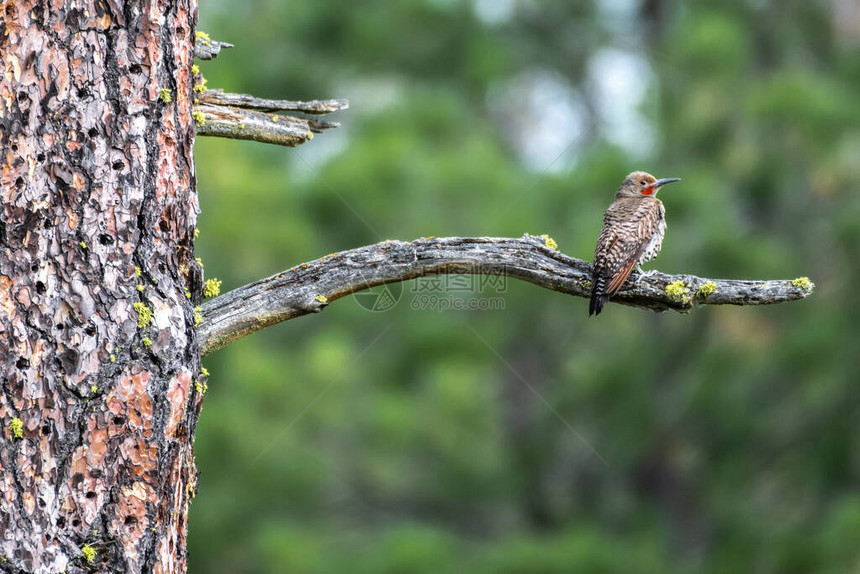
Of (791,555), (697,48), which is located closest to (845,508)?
(791,555)

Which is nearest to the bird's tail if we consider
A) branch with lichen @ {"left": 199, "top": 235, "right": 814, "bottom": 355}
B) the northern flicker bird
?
Answer: the northern flicker bird

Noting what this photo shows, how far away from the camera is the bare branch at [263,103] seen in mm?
3283

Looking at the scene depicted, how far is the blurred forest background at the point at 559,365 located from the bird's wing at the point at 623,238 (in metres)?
2.32

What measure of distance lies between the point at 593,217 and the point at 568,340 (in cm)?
195

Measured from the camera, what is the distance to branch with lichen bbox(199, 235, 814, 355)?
3.16 meters

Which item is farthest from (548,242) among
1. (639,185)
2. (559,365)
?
(559,365)

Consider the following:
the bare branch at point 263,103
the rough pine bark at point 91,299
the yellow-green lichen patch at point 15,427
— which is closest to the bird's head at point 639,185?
the bare branch at point 263,103

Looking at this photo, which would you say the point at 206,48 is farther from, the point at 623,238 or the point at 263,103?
the point at 623,238

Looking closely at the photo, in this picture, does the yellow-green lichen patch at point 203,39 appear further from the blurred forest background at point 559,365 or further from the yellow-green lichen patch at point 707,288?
the blurred forest background at point 559,365

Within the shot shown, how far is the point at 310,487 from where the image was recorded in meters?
9.49

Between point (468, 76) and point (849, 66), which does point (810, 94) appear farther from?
point (468, 76)

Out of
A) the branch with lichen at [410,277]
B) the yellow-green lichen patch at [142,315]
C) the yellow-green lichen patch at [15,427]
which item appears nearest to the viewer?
the yellow-green lichen patch at [15,427]

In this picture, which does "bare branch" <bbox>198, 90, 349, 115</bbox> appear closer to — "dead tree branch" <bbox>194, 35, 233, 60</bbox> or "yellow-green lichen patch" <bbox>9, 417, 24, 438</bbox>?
"dead tree branch" <bbox>194, 35, 233, 60</bbox>

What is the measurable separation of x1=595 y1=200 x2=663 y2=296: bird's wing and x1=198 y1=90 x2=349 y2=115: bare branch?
3.79 ft
